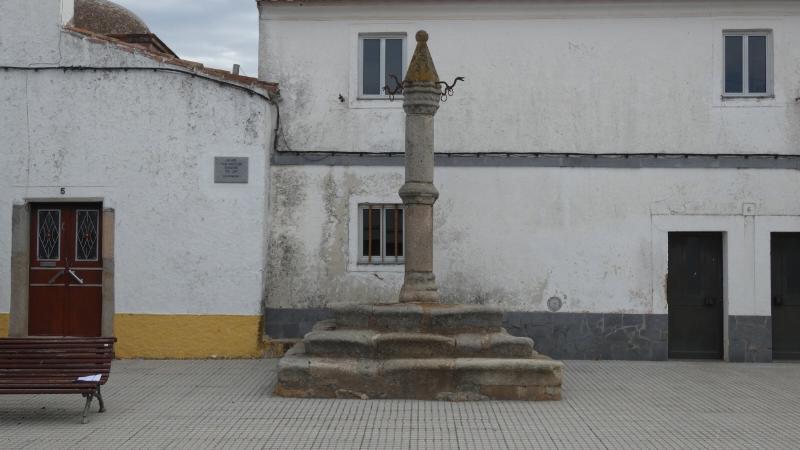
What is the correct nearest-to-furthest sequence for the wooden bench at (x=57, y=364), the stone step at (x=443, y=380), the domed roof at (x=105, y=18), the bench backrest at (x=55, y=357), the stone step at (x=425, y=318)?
the wooden bench at (x=57, y=364) < the bench backrest at (x=55, y=357) < the stone step at (x=443, y=380) < the stone step at (x=425, y=318) < the domed roof at (x=105, y=18)

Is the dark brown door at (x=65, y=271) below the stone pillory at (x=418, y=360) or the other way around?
the other way around

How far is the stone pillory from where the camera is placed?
10445 mm

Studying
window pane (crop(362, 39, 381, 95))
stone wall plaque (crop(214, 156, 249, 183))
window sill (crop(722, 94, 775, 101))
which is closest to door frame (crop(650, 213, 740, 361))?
window sill (crop(722, 94, 775, 101))

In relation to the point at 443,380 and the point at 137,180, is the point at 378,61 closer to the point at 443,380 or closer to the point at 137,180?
the point at 137,180

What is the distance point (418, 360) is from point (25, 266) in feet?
21.7

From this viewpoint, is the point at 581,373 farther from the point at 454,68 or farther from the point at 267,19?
the point at 267,19

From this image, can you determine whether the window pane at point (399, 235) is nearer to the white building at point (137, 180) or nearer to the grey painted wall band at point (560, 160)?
the grey painted wall band at point (560, 160)

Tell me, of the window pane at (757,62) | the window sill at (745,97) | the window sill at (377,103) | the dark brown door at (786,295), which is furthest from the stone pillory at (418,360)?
the window pane at (757,62)

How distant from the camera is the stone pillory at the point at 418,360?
10.4 m

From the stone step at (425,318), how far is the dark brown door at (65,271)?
4.69 m

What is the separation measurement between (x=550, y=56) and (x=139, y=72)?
6297 millimetres

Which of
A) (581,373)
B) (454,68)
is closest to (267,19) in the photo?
(454,68)

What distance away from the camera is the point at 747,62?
1430 cm

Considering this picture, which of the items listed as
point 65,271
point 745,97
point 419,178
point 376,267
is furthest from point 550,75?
point 65,271
